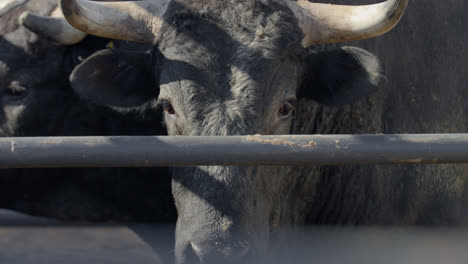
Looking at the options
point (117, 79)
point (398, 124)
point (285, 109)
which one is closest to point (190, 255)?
point (285, 109)

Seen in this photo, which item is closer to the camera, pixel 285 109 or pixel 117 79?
pixel 285 109

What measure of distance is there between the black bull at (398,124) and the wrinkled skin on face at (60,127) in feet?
3.69

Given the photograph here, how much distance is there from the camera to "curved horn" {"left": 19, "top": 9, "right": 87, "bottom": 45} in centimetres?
379

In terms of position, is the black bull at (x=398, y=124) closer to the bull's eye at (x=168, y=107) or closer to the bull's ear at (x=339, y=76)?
the bull's ear at (x=339, y=76)

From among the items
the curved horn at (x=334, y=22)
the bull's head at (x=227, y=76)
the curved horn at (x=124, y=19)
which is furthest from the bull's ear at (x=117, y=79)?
the curved horn at (x=334, y=22)

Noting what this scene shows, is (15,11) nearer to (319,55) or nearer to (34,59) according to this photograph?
(34,59)

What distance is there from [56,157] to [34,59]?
2.77 metres

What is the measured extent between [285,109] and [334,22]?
0.56 metres

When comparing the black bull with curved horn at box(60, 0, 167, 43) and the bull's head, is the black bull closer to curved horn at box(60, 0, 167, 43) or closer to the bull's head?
the bull's head

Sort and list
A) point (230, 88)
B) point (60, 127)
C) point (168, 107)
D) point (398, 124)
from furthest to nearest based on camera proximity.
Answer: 1. point (60, 127)
2. point (398, 124)
3. point (168, 107)
4. point (230, 88)

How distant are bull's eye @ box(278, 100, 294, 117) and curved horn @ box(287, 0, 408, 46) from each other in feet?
1.15

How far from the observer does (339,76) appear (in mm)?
3156

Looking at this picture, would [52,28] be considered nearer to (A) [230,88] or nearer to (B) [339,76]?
(A) [230,88]

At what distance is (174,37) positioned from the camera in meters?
2.84
